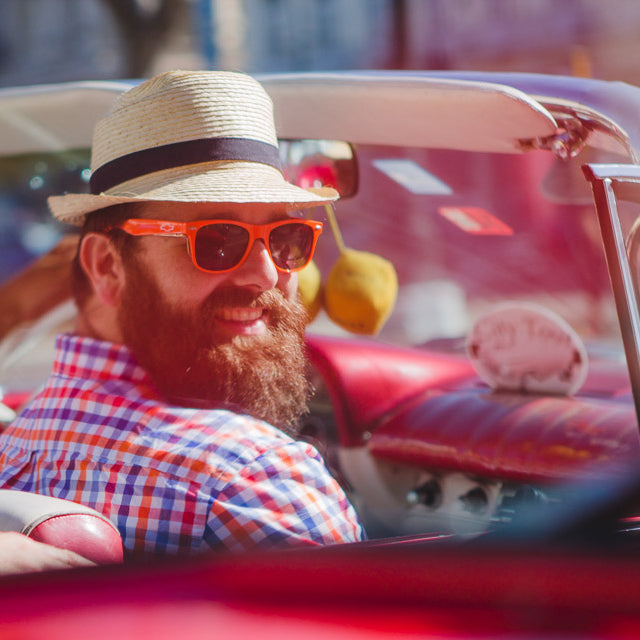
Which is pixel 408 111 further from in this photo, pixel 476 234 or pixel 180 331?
pixel 180 331

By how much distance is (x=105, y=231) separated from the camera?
6.21 feet

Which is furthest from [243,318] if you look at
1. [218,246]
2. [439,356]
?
[439,356]

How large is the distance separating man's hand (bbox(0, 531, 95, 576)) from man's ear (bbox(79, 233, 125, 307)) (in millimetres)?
678

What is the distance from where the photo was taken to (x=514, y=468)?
7.66 feet

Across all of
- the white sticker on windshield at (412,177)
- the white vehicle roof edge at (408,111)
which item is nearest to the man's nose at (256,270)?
the white vehicle roof edge at (408,111)

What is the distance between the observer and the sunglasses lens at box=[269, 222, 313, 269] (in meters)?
1.82

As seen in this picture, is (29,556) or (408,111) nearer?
(29,556)

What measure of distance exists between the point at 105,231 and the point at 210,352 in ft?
1.25

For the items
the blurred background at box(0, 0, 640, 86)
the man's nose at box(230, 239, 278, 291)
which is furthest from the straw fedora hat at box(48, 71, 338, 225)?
the blurred background at box(0, 0, 640, 86)

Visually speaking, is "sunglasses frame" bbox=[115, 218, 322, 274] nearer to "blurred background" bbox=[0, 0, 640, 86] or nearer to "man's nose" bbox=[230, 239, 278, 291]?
"man's nose" bbox=[230, 239, 278, 291]

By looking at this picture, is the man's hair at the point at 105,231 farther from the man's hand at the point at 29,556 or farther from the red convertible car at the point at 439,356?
the man's hand at the point at 29,556

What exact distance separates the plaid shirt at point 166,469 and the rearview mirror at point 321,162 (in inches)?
29.2

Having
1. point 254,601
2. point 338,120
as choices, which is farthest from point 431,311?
point 254,601

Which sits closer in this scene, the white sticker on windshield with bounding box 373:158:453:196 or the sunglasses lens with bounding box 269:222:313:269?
the sunglasses lens with bounding box 269:222:313:269
